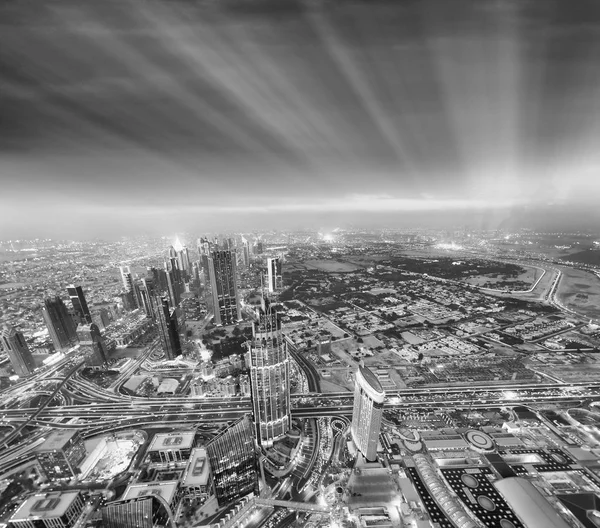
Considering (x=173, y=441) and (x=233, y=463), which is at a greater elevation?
(x=233, y=463)

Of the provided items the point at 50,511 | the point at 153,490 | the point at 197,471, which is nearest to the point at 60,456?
the point at 50,511

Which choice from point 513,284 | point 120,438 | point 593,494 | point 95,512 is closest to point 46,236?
point 120,438

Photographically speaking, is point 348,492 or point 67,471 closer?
point 348,492

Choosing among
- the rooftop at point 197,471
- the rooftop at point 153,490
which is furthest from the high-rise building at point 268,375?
the rooftop at point 153,490

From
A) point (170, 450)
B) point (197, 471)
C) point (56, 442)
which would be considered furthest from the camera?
point (170, 450)

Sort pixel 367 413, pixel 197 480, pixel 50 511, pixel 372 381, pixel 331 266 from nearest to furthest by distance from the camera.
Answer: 1. pixel 50 511
2. pixel 197 480
3. pixel 367 413
4. pixel 372 381
5. pixel 331 266

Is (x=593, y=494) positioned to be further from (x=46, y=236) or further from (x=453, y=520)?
(x=46, y=236)

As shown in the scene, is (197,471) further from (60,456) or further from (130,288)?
(130,288)
